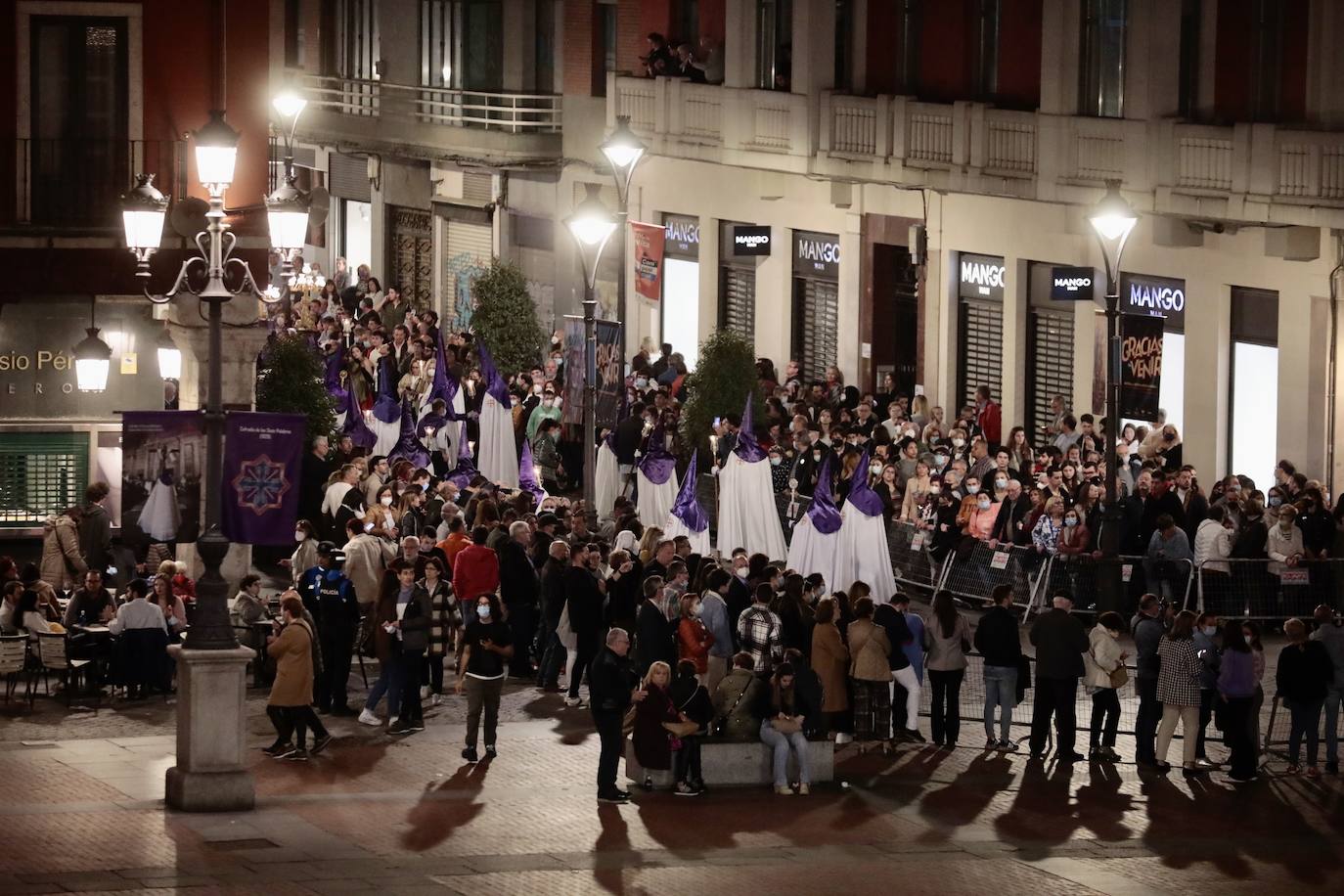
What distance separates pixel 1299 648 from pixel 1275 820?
217 centimetres

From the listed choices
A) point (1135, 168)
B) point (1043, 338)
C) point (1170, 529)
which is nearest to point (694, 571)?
point (1170, 529)

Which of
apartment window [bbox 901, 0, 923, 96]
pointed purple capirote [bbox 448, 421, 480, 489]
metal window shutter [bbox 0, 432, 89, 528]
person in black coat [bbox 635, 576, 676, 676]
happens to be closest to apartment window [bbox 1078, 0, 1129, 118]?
apartment window [bbox 901, 0, 923, 96]

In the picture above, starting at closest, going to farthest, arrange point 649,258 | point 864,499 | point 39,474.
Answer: point 864,499
point 39,474
point 649,258

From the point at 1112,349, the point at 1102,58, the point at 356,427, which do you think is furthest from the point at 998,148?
the point at 1112,349

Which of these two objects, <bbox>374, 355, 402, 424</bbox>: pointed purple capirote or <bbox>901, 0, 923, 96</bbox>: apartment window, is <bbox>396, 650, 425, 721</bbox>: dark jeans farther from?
<bbox>901, 0, 923, 96</bbox>: apartment window

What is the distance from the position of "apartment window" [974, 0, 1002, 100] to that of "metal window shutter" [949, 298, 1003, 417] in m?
3.37

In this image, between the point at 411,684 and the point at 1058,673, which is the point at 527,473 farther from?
the point at 1058,673

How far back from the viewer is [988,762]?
25969mm

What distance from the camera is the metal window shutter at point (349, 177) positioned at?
6594cm

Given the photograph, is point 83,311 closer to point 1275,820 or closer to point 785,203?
point 1275,820

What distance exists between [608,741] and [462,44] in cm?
3709

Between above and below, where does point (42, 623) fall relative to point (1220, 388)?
below

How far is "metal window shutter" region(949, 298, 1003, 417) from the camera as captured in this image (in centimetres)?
4447

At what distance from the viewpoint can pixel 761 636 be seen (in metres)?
25.3
